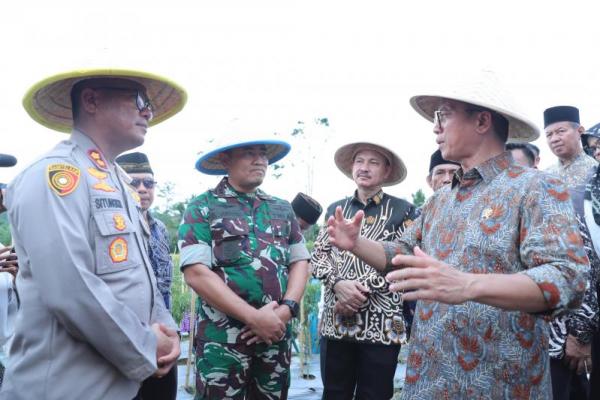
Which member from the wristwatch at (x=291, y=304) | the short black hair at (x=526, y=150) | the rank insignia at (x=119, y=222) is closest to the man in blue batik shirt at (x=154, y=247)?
the rank insignia at (x=119, y=222)

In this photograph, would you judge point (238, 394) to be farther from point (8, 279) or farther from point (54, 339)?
point (8, 279)

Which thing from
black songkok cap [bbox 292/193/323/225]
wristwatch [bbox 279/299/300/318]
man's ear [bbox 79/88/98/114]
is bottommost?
wristwatch [bbox 279/299/300/318]

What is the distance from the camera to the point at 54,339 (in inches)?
70.8

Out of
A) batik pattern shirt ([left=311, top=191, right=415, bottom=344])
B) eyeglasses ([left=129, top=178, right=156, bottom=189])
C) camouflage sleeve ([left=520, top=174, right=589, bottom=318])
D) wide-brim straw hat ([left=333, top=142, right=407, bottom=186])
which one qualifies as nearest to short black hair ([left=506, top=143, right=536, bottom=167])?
wide-brim straw hat ([left=333, top=142, right=407, bottom=186])

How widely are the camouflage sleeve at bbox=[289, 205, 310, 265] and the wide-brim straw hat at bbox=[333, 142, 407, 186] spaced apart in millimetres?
1058

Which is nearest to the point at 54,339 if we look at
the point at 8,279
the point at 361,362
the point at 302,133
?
the point at 8,279

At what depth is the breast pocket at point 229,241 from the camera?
3078 mm

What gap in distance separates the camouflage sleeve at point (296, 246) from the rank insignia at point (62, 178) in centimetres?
175

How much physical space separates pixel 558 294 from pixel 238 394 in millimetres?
1957

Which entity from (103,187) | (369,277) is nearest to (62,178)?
(103,187)

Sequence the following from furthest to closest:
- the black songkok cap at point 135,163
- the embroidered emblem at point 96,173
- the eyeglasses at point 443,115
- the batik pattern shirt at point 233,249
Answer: the black songkok cap at point 135,163 → the batik pattern shirt at point 233,249 → the eyeglasses at point 443,115 → the embroidered emblem at point 96,173

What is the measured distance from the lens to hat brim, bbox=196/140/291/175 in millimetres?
3277

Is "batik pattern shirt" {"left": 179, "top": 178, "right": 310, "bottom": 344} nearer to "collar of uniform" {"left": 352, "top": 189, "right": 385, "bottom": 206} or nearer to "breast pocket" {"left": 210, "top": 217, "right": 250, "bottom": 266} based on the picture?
"breast pocket" {"left": 210, "top": 217, "right": 250, "bottom": 266}

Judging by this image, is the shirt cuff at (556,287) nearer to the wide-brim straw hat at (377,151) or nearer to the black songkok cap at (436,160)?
the wide-brim straw hat at (377,151)
